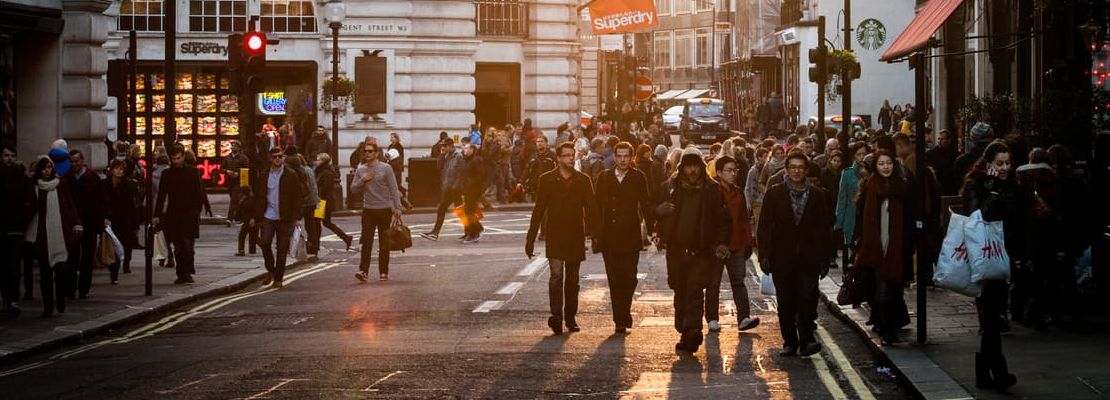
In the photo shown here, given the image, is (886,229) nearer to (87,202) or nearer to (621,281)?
(621,281)

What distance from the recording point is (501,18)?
149 ft

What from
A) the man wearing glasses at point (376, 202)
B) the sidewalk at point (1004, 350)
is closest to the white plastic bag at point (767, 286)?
the sidewalk at point (1004, 350)

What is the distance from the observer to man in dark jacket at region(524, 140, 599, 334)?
1394cm

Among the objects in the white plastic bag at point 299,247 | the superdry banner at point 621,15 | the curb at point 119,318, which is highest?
the superdry banner at point 621,15

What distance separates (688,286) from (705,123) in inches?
2151

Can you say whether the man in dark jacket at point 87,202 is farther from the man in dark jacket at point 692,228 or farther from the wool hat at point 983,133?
the wool hat at point 983,133

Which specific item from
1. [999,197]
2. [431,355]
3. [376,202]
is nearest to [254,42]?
[376,202]

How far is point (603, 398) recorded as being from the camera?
33.4 feet

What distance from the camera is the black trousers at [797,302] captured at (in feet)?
40.1

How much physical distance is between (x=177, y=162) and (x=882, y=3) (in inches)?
1414

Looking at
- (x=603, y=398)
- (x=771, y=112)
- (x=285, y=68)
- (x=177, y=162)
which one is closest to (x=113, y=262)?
(x=177, y=162)

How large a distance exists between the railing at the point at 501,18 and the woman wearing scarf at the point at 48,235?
2951 centimetres

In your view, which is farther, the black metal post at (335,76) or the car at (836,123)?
the black metal post at (335,76)

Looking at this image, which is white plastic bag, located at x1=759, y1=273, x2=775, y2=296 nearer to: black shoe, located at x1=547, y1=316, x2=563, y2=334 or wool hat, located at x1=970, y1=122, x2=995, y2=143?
black shoe, located at x1=547, y1=316, x2=563, y2=334
